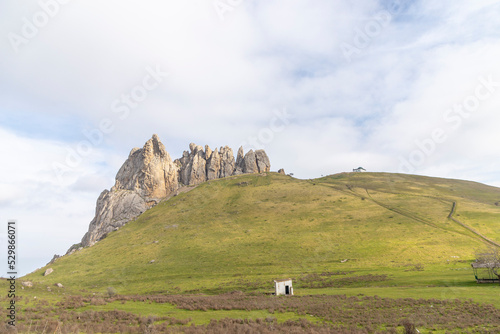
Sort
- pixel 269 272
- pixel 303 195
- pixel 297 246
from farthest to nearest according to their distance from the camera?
pixel 303 195
pixel 297 246
pixel 269 272

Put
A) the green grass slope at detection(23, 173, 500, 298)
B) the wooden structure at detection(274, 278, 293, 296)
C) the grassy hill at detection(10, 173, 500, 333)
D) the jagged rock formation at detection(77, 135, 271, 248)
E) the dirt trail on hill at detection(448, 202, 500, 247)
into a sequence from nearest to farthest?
the grassy hill at detection(10, 173, 500, 333), the wooden structure at detection(274, 278, 293, 296), the green grass slope at detection(23, 173, 500, 298), the dirt trail on hill at detection(448, 202, 500, 247), the jagged rock formation at detection(77, 135, 271, 248)

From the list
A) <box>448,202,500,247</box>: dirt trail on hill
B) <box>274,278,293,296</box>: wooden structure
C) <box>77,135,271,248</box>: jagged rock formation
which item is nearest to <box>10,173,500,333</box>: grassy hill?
<box>448,202,500,247</box>: dirt trail on hill

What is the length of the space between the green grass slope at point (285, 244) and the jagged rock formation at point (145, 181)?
15.0m

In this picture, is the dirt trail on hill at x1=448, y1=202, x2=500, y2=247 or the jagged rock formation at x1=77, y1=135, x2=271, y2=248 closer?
the dirt trail on hill at x1=448, y1=202, x2=500, y2=247

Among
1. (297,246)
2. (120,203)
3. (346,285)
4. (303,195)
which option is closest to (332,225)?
(297,246)

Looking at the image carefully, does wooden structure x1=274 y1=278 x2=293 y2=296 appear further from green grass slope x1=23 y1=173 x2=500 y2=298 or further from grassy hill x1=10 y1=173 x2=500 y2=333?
green grass slope x1=23 y1=173 x2=500 y2=298

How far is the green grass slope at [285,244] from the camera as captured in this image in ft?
214

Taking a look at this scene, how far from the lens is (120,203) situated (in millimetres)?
147500

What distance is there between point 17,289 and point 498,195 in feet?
665

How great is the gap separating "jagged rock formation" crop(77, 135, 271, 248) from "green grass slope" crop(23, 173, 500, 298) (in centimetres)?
1501

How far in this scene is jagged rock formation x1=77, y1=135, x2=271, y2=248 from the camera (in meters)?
144

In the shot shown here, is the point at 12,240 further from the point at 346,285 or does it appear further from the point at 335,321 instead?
the point at 346,285

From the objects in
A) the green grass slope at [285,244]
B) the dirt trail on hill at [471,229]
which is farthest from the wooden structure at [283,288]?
the dirt trail on hill at [471,229]

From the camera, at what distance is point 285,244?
89562 mm
